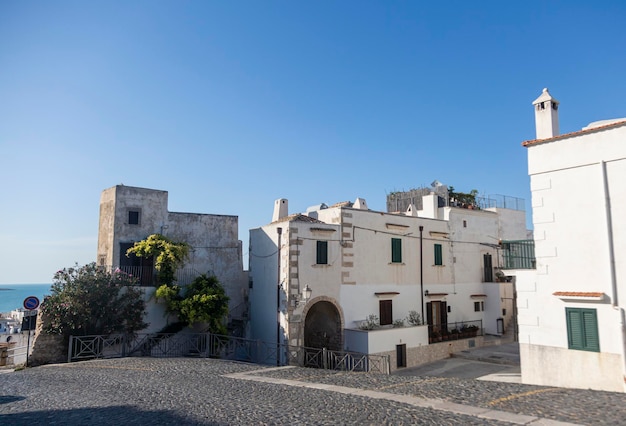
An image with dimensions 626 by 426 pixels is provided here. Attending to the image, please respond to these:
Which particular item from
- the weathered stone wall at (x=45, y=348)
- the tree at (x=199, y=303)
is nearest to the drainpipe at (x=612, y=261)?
the tree at (x=199, y=303)

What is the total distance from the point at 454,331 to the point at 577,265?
14035 mm

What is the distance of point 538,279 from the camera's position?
13805 millimetres

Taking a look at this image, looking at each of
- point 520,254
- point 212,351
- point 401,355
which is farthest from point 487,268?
point 212,351

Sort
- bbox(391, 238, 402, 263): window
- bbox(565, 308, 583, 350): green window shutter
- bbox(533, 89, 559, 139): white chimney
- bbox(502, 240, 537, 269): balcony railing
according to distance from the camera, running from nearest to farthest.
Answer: bbox(565, 308, 583, 350): green window shutter
bbox(502, 240, 537, 269): balcony railing
bbox(533, 89, 559, 139): white chimney
bbox(391, 238, 402, 263): window

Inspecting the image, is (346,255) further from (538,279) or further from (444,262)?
(538,279)

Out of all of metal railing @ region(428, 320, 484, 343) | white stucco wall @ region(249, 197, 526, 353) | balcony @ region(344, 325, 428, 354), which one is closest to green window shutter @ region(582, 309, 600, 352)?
balcony @ region(344, 325, 428, 354)

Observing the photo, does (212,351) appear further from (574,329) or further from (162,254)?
(574,329)

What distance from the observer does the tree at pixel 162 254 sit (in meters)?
21.1

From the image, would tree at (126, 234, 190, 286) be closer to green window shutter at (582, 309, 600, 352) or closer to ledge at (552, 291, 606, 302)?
ledge at (552, 291, 606, 302)

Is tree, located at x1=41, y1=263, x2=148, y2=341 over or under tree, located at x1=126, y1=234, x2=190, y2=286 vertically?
under

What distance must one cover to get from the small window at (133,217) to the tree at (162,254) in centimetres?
133

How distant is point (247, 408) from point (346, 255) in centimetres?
1378

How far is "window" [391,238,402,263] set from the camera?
24.4 m

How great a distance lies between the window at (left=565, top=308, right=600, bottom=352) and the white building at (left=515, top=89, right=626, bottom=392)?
1.0 inches
